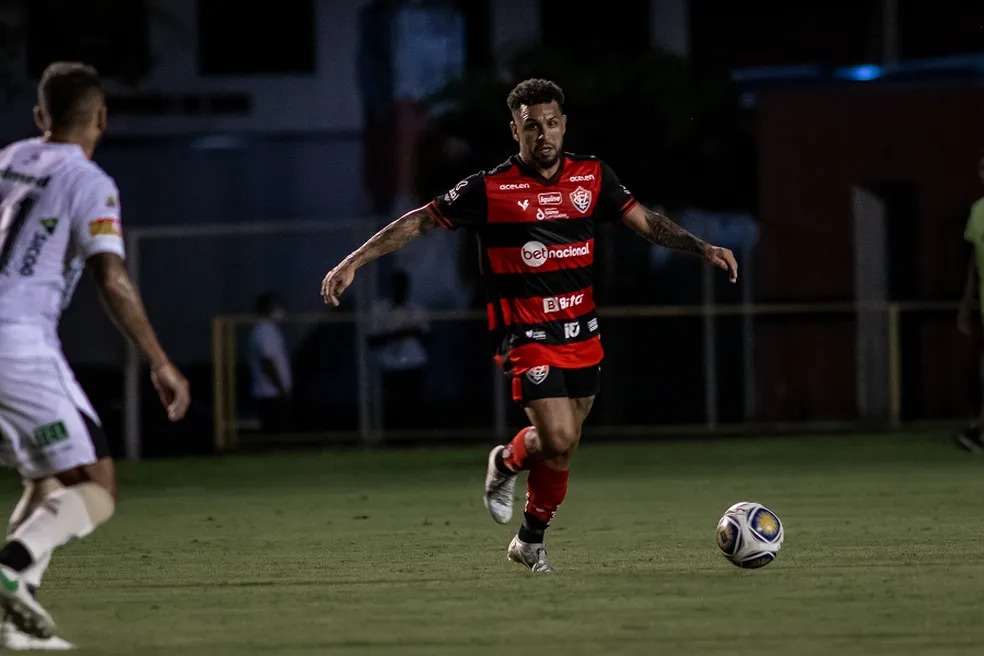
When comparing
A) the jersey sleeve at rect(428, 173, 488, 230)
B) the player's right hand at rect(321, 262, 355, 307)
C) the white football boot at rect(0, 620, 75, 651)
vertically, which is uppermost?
the jersey sleeve at rect(428, 173, 488, 230)

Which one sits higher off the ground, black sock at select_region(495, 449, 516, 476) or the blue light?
the blue light

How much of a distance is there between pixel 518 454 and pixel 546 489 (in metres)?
0.33

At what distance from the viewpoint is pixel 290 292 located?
2681 centimetres

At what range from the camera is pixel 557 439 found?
891 cm

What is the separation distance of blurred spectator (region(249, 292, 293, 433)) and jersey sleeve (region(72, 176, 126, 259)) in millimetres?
14218

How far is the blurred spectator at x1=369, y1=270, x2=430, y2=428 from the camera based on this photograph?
20.7 meters

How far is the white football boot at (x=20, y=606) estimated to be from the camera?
6281mm

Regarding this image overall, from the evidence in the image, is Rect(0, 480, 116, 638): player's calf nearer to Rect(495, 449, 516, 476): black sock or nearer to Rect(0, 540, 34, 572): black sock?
Rect(0, 540, 34, 572): black sock

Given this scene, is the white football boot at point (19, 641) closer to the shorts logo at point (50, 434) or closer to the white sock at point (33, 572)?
the white sock at point (33, 572)

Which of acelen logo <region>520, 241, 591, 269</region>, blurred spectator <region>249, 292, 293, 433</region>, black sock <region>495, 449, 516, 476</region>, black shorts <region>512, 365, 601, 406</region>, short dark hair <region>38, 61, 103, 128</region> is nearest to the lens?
short dark hair <region>38, 61, 103, 128</region>

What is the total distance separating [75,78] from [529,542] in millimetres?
3249

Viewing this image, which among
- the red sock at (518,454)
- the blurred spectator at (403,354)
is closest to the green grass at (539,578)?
the red sock at (518,454)

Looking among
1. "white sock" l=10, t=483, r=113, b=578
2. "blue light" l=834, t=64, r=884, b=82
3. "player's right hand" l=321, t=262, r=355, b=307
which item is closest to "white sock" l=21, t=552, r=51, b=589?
"white sock" l=10, t=483, r=113, b=578

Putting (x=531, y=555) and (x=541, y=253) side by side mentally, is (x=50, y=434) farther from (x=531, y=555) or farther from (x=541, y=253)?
(x=541, y=253)
